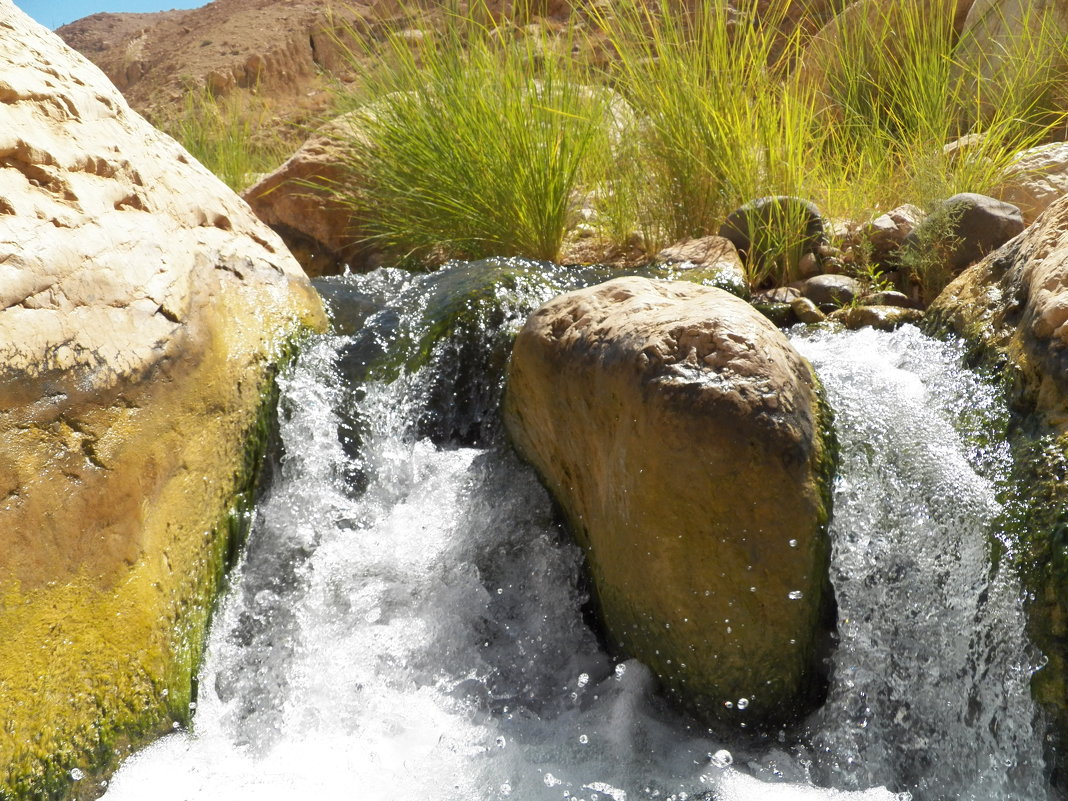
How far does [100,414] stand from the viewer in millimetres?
2166

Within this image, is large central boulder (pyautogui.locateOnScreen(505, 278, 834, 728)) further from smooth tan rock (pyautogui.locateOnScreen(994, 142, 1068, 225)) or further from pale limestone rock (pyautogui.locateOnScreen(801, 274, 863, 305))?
smooth tan rock (pyautogui.locateOnScreen(994, 142, 1068, 225))

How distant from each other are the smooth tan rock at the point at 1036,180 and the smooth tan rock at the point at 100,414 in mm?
3025

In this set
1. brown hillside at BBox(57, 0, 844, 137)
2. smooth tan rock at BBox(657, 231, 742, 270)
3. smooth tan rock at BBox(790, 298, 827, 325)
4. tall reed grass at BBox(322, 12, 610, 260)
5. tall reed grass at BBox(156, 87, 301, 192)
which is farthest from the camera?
brown hillside at BBox(57, 0, 844, 137)

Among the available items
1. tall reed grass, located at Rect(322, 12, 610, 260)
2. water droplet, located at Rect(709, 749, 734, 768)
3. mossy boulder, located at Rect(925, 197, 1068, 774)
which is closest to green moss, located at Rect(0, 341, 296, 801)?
water droplet, located at Rect(709, 749, 734, 768)

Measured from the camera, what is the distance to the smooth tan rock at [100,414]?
192 cm

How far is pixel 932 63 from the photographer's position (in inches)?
168

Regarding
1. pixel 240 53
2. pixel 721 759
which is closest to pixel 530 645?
pixel 721 759

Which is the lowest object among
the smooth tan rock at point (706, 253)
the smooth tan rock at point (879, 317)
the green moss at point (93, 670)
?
the smooth tan rock at point (879, 317)

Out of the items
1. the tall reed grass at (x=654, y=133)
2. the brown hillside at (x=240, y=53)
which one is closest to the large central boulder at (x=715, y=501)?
the tall reed grass at (x=654, y=133)

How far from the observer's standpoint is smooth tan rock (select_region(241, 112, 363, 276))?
5254 mm

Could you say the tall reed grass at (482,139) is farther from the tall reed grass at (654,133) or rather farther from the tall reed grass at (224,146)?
the tall reed grass at (224,146)

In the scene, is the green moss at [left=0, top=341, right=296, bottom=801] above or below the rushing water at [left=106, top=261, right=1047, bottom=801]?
above

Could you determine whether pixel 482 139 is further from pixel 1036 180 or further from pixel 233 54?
pixel 233 54

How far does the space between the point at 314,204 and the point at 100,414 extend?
11.3ft
